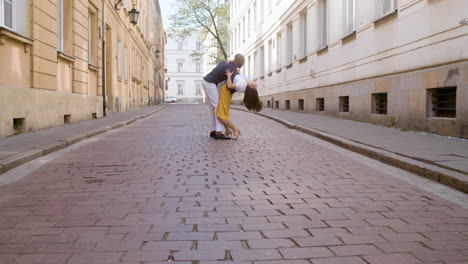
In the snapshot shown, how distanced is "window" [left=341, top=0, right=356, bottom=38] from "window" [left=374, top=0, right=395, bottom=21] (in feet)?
5.48

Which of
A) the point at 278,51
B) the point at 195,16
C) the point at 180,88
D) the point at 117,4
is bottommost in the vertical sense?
the point at 278,51

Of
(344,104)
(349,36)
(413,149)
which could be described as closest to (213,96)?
(413,149)

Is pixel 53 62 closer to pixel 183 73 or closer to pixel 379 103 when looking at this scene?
pixel 379 103

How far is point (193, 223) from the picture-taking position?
11.2ft

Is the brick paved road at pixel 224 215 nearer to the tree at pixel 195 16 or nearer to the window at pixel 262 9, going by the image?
the window at pixel 262 9

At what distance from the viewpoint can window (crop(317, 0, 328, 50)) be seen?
1645cm

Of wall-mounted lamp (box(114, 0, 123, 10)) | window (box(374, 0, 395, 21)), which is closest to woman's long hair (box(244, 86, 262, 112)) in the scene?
window (box(374, 0, 395, 21))

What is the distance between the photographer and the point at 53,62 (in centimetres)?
1085

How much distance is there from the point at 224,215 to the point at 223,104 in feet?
19.2

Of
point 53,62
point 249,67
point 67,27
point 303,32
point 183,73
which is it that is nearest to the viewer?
point 53,62

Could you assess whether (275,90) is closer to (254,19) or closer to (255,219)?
(254,19)

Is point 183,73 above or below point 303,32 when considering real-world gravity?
above

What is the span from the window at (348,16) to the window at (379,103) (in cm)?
271

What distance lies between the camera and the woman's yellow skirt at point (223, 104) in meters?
9.34
